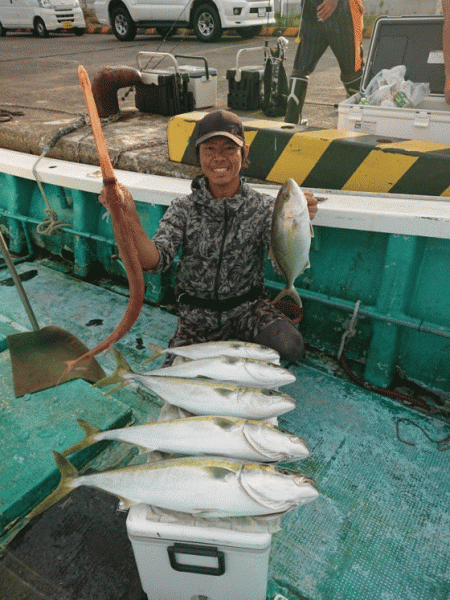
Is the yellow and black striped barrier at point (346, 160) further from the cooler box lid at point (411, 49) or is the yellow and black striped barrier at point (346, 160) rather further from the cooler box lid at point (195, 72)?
the cooler box lid at point (195, 72)

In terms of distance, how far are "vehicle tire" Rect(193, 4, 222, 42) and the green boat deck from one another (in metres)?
12.2

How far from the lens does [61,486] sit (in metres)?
1.75

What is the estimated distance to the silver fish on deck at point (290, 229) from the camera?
7.07 ft

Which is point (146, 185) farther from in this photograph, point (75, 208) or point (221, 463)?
point (221, 463)

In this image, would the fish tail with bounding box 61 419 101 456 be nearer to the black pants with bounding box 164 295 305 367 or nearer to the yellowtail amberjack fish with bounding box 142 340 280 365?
the yellowtail amberjack fish with bounding box 142 340 280 365

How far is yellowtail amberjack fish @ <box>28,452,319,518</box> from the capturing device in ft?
4.95

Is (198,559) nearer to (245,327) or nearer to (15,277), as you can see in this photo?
(245,327)

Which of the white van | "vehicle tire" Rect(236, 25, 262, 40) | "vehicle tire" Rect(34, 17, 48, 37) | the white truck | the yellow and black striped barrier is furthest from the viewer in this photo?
"vehicle tire" Rect(34, 17, 48, 37)

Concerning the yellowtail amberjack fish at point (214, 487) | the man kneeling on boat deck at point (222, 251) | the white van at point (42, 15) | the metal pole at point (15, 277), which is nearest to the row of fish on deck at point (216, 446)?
the yellowtail amberjack fish at point (214, 487)

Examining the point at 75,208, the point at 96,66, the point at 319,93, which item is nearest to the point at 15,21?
the point at 96,66

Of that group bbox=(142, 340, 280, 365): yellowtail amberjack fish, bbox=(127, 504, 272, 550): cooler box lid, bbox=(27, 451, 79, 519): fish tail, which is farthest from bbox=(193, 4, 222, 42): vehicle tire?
bbox=(127, 504, 272, 550): cooler box lid

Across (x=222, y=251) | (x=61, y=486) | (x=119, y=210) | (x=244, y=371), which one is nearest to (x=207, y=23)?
(x=222, y=251)

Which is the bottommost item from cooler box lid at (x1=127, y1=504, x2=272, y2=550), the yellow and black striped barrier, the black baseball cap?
cooler box lid at (x1=127, y1=504, x2=272, y2=550)

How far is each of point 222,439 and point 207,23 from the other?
14170 millimetres
